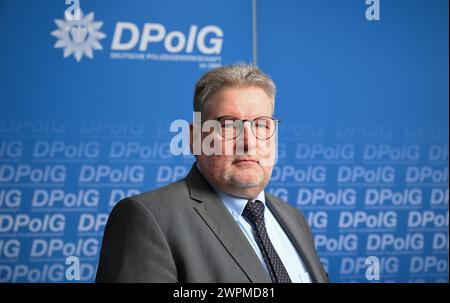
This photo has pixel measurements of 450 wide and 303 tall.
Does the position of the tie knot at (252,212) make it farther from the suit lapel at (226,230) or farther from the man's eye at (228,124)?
the man's eye at (228,124)

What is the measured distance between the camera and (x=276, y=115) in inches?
151

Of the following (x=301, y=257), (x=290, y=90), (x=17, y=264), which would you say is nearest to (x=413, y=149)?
(x=290, y=90)

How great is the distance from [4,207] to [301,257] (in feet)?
7.45

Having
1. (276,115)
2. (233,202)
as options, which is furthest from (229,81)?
(276,115)

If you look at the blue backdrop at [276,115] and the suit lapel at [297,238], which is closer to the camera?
the suit lapel at [297,238]

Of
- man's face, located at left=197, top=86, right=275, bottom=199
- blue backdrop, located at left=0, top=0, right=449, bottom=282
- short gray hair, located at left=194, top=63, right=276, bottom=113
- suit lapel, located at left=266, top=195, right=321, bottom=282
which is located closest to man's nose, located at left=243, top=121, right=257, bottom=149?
man's face, located at left=197, top=86, right=275, bottom=199

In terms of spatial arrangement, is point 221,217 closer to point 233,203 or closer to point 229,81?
point 233,203

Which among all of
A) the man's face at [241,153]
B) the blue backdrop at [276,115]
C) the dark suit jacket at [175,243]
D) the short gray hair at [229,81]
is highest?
the blue backdrop at [276,115]

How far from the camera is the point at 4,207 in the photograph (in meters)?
3.50

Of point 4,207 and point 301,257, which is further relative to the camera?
point 4,207

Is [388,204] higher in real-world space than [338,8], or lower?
lower

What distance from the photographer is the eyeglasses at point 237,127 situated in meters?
1.82

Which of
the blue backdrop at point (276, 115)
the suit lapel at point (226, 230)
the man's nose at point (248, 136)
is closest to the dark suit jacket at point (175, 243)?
the suit lapel at point (226, 230)
